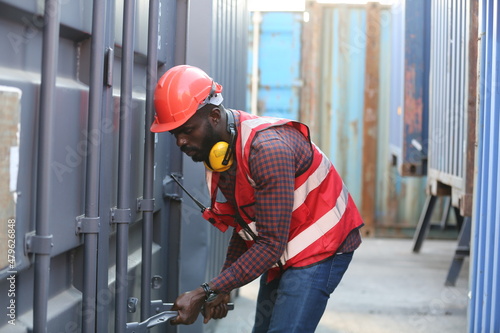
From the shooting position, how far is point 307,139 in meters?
2.98

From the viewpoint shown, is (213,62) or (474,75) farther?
(474,75)

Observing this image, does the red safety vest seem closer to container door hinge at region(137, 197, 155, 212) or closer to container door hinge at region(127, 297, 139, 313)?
container door hinge at region(137, 197, 155, 212)

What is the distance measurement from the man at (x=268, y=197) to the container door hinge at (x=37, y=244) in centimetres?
94

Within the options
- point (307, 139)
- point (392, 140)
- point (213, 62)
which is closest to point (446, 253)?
point (392, 140)

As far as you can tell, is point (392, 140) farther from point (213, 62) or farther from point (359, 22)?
point (213, 62)

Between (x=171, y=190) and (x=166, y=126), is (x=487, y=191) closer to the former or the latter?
(x=171, y=190)

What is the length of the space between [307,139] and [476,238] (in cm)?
179

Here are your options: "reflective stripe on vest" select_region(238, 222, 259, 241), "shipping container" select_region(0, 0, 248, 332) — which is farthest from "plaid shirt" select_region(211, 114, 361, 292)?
"shipping container" select_region(0, 0, 248, 332)

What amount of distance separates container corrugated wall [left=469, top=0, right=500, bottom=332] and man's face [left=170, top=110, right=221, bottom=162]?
1.84 meters

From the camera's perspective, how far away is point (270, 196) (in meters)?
2.69

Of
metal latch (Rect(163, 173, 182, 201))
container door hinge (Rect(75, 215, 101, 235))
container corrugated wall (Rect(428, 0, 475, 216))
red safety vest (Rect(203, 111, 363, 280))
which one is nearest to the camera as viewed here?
container door hinge (Rect(75, 215, 101, 235))

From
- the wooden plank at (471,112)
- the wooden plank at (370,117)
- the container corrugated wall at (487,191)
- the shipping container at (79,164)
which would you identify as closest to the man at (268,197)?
the shipping container at (79,164)

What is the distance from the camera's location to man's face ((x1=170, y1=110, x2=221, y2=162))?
2.80 m

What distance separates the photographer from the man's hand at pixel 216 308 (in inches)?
119
